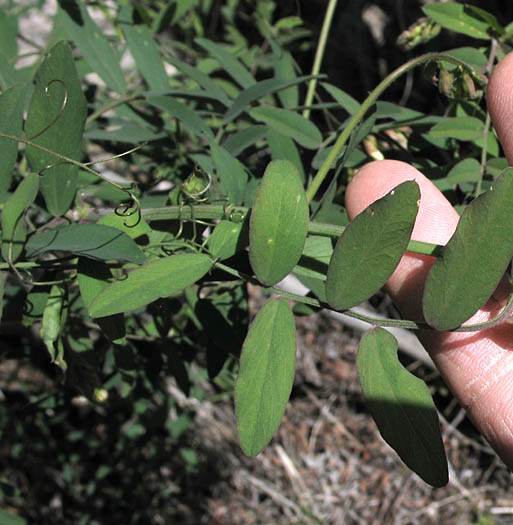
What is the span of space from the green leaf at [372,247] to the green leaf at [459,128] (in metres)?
0.41

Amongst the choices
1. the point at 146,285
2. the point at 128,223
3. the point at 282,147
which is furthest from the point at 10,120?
the point at 282,147

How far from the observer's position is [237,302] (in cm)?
100

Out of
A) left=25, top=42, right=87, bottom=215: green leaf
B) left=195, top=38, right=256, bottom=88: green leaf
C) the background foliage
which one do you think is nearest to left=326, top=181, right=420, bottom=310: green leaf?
the background foliage

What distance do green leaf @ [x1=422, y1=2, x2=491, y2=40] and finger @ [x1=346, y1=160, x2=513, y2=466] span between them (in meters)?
0.34

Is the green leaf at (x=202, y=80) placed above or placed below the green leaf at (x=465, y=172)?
above

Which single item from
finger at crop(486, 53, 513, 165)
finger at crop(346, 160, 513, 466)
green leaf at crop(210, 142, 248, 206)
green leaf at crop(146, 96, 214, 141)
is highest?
finger at crop(486, 53, 513, 165)

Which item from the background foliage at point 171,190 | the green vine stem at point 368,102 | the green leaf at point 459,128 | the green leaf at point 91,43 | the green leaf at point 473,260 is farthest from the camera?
the green leaf at point 91,43

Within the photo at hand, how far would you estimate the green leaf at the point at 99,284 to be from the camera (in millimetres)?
776

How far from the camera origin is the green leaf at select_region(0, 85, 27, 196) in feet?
2.58

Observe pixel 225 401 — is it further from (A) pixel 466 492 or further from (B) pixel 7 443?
(A) pixel 466 492

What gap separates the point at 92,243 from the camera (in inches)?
28.4

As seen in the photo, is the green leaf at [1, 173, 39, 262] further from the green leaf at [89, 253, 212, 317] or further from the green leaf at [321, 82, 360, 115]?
the green leaf at [321, 82, 360, 115]

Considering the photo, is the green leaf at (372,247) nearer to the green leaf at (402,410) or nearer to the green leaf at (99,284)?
the green leaf at (402,410)

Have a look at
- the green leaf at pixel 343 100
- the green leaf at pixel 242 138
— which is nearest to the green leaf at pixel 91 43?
the green leaf at pixel 242 138
